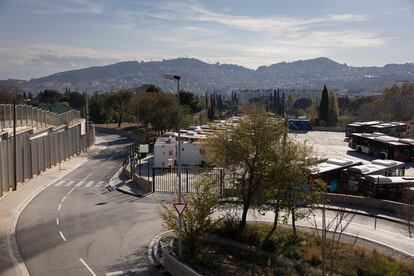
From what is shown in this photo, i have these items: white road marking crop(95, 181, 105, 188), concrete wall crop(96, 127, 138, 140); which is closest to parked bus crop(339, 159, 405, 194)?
white road marking crop(95, 181, 105, 188)

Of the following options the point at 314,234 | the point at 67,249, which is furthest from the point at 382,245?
the point at 67,249

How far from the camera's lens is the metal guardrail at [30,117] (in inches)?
1207

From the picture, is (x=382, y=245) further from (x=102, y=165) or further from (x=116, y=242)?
(x=102, y=165)

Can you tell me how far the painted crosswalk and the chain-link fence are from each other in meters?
2.75

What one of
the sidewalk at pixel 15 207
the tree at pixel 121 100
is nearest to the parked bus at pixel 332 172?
the sidewalk at pixel 15 207

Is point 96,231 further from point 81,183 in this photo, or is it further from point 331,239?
point 81,183

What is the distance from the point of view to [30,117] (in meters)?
36.7

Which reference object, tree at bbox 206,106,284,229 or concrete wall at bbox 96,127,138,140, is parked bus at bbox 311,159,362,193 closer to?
tree at bbox 206,106,284,229

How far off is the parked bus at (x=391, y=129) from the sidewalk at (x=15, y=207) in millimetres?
39612

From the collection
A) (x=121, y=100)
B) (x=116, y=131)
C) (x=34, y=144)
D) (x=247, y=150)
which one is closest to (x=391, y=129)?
(x=116, y=131)

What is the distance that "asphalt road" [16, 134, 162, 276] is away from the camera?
57.7ft

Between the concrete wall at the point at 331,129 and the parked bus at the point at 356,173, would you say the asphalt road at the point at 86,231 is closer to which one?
the parked bus at the point at 356,173

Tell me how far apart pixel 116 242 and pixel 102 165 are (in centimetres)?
2486

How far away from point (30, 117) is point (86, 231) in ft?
59.8
